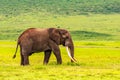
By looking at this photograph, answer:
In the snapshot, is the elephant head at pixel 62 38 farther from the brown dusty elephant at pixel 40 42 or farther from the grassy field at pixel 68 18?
the grassy field at pixel 68 18

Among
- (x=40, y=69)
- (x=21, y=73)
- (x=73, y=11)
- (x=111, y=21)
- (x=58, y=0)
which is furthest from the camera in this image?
(x=58, y=0)

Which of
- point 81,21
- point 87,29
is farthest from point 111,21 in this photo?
point 87,29

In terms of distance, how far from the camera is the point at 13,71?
610 inches

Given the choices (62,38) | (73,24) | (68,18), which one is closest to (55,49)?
(62,38)

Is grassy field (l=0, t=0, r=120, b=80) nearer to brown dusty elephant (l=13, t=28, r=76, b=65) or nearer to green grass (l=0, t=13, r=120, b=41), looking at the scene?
green grass (l=0, t=13, r=120, b=41)

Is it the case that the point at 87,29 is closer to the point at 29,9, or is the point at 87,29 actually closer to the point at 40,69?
the point at 29,9

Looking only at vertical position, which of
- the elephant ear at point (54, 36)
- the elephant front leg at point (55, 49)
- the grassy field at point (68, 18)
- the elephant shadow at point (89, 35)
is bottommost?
the grassy field at point (68, 18)

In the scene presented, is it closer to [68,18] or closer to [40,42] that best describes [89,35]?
[68,18]

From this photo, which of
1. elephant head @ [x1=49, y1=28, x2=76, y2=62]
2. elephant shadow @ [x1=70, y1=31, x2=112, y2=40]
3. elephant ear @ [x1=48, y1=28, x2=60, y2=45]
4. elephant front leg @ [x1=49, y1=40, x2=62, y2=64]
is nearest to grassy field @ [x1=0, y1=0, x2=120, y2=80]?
elephant shadow @ [x1=70, y1=31, x2=112, y2=40]

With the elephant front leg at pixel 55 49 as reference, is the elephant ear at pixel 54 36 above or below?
above

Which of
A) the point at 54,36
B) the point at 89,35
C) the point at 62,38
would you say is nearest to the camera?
the point at 54,36

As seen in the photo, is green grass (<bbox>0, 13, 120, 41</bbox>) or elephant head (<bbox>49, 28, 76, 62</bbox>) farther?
green grass (<bbox>0, 13, 120, 41</bbox>)

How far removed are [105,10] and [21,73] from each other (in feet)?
388

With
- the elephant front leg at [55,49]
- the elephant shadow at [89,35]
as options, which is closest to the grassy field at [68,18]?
the elephant shadow at [89,35]
